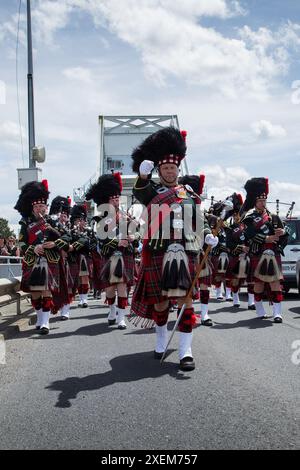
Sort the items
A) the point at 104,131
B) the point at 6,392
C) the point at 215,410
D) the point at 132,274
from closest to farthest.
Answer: the point at 215,410
the point at 6,392
the point at 132,274
the point at 104,131

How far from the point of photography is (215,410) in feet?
12.7

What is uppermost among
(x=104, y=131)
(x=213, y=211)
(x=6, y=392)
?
(x=104, y=131)

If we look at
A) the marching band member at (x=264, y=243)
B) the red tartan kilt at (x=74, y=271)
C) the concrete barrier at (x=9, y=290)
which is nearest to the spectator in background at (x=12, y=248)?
the red tartan kilt at (x=74, y=271)

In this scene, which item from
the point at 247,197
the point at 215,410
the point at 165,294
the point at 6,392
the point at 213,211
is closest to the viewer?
the point at 215,410

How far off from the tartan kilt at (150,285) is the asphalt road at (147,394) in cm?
51

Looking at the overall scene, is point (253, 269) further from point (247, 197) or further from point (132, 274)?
point (132, 274)

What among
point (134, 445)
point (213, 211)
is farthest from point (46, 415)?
point (213, 211)

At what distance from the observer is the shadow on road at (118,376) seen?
15.0 ft

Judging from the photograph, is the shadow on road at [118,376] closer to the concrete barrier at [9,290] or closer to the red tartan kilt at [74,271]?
the concrete barrier at [9,290]

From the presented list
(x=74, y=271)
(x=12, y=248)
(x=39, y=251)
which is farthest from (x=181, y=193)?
(x=12, y=248)

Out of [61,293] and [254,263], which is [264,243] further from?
[61,293]

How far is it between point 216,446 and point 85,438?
0.77 m

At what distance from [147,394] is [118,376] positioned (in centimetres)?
73

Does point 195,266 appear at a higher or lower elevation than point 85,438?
higher
